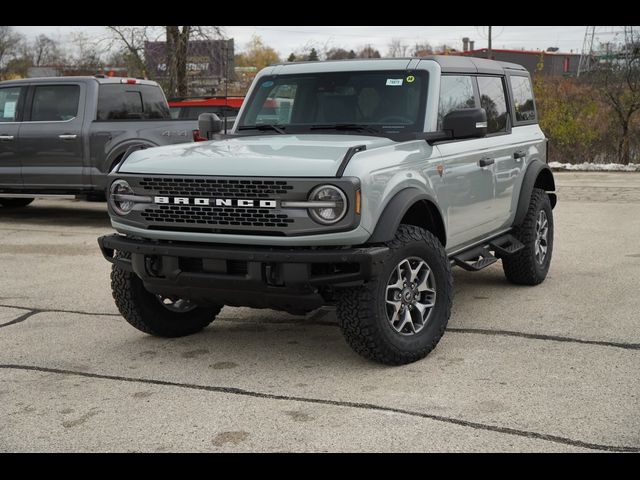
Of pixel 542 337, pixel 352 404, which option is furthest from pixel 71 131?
pixel 352 404

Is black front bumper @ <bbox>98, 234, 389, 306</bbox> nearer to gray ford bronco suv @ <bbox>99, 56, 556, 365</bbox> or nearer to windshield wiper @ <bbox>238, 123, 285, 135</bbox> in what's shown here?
gray ford bronco suv @ <bbox>99, 56, 556, 365</bbox>

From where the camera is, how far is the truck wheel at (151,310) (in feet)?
18.1

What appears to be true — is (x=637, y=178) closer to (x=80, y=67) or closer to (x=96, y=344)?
(x=96, y=344)

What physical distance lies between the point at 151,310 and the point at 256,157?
1.43 m

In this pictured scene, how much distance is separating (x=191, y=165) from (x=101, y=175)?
6.83 meters

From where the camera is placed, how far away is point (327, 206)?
4.57m

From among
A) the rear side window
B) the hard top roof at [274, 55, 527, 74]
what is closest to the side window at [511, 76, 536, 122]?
the hard top roof at [274, 55, 527, 74]

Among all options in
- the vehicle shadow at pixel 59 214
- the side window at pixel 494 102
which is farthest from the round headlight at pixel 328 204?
the vehicle shadow at pixel 59 214

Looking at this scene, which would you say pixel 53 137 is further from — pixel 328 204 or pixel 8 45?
pixel 8 45

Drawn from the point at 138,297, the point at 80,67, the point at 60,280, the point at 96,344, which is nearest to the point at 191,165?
the point at 138,297

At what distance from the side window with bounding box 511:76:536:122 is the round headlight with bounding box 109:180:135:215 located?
3.71 m

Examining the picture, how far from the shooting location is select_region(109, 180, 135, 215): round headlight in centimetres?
520

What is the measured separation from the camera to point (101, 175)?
37.3 ft

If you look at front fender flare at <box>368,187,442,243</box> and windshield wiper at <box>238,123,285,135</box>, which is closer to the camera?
front fender flare at <box>368,187,442,243</box>
